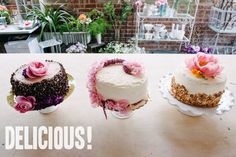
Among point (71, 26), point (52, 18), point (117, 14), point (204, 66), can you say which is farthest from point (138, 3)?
point (204, 66)

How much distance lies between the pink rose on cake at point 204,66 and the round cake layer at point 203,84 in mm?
14

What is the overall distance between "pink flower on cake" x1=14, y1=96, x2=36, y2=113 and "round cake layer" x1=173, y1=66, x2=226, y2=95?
42cm

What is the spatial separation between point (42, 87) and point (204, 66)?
17.4 inches

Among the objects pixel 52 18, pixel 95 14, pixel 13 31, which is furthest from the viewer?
pixel 95 14

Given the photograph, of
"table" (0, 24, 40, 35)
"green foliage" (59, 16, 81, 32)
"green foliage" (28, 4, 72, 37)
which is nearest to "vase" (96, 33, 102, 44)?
"green foliage" (59, 16, 81, 32)

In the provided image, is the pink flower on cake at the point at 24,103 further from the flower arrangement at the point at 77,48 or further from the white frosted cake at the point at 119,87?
the flower arrangement at the point at 77,48

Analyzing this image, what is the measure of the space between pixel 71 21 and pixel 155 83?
66.4 inches

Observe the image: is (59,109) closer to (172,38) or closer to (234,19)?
(172,38)

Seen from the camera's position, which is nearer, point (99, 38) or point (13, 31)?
point (13, 31)

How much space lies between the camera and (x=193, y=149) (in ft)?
1.69

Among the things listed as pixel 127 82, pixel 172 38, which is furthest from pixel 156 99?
pixel 172 38

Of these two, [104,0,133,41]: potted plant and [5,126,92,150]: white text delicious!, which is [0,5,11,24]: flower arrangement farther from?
[5,126,92,150]: white text delicious!

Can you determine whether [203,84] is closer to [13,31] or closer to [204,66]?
[204,66]

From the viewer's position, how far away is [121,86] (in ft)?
1.69
